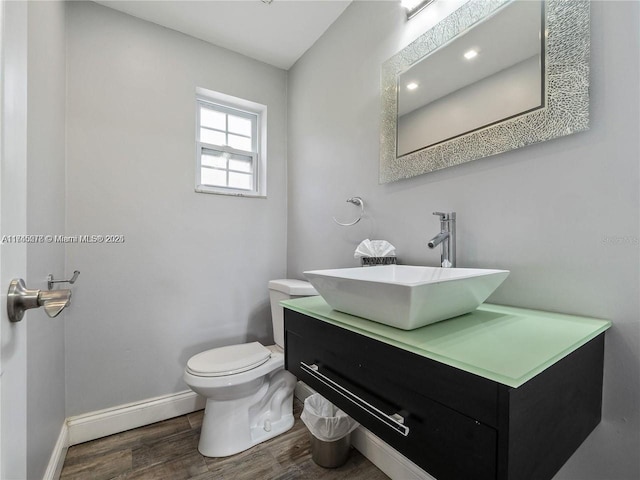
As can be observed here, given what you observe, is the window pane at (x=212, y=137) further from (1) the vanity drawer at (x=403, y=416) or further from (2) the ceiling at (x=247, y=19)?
(1) the vanity drawer at (x=403, y=416)

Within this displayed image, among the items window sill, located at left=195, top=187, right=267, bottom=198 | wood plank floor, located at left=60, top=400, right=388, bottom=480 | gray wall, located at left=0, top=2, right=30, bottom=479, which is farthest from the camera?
window sill, located at left=195, top=187, right=267, bottom=198

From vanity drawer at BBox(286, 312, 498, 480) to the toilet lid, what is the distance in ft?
2.15

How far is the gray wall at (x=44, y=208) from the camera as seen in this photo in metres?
1.04

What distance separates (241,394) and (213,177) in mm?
1438

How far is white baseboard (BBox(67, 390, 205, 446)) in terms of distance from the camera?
1603 mm

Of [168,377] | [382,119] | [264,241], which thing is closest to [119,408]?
[168,377]

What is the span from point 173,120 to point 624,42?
82.5 inches

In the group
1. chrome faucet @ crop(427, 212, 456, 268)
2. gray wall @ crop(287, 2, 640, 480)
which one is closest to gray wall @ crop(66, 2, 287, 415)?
gray wall @ crop(287, 2, 640, 480)

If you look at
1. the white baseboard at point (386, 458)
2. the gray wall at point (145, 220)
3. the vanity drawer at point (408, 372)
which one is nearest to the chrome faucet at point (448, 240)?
the vanity drawer at point (408, 372)

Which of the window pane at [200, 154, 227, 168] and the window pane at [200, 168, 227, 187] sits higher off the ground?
the window pane at [200, 154, 227, 168]

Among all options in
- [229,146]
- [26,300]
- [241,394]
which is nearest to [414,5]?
[229,146]

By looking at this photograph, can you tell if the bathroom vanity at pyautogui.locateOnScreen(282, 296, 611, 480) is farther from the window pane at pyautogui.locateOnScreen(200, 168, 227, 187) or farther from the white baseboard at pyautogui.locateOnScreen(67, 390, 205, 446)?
the window pane at pyautogui.locateOnScreen(200, 168, 227, 187)

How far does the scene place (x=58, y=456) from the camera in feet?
4.53

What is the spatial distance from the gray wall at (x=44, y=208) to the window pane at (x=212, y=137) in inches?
29.6
